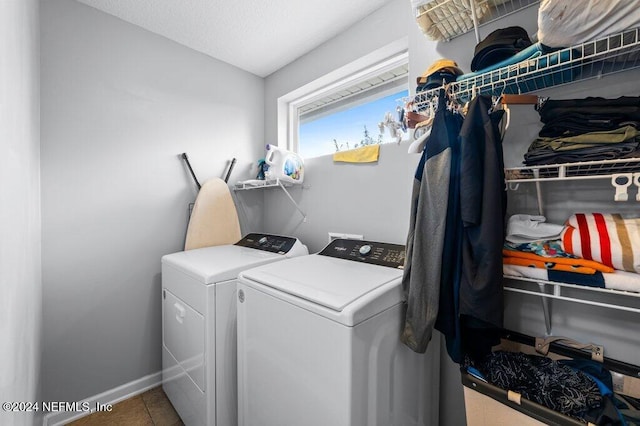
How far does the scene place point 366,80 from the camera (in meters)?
2.12

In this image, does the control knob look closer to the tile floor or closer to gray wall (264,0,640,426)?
gray wall (264,0,640,426)

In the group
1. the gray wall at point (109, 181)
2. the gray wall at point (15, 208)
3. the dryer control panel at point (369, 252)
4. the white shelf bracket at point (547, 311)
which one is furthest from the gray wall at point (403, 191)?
the gray wall at point (15, 208)

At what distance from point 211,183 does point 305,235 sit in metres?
0.92

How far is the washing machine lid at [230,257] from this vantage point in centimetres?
150

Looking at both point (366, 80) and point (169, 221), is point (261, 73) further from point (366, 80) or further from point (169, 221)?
point (169, 221)

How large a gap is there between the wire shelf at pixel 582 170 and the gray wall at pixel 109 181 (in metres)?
2.25

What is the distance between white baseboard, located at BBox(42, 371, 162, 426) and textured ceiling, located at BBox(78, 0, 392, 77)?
104 inches

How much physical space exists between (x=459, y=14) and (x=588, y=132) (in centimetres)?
81

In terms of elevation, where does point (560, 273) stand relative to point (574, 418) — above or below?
above

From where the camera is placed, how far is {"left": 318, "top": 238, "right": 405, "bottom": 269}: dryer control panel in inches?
56.7

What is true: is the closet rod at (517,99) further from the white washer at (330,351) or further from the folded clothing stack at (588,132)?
the white washer at (330,351)

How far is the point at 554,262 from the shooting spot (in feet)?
3.01

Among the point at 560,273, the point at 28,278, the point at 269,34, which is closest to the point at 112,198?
the point at 28,278

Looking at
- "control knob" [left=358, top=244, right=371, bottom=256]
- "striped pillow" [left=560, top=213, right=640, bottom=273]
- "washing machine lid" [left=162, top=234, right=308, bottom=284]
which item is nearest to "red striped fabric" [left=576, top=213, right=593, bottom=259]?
"striped pillow" [left=560, top=213, right=640, bottom=273]
